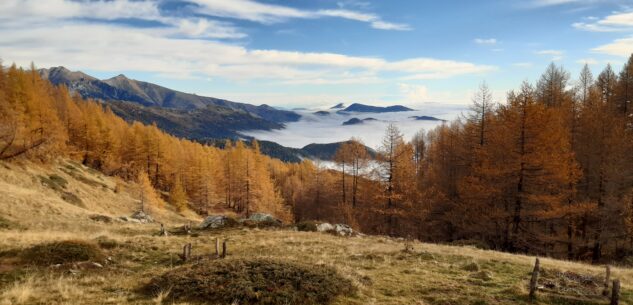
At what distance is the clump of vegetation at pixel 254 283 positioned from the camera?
12211 millimetres

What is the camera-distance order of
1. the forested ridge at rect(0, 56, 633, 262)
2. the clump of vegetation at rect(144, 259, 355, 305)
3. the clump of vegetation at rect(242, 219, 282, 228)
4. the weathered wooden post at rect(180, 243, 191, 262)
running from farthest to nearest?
the clump of vegetation at rect(242, 219, 282, 228), the forested ridge at rect(0, 56, 633, 262), the weathered wooden post at rect(180, 243, 191, 262), the clump of vegetation at rect(144, 259, 355, 305)

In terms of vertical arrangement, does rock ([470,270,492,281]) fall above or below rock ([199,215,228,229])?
above

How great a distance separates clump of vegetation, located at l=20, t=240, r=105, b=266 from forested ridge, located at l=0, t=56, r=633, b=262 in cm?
3020

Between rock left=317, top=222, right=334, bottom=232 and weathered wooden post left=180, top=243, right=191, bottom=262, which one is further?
rock left=317, top=222, right=334, bottom=232

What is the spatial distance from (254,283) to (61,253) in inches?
410

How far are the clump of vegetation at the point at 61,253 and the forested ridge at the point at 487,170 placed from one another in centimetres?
3020

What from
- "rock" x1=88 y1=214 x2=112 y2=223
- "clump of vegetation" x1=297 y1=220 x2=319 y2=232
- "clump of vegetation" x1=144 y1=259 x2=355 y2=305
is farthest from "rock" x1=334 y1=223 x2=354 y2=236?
"rock" x1=88 y1=214 x2=112 y2=223

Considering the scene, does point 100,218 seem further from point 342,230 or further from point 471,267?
point 471,267

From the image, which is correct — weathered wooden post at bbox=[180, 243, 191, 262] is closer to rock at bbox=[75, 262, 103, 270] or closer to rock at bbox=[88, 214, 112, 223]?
rock at bbox=[75, 262, 103, 270]

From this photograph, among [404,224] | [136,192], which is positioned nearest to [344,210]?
[404,224]

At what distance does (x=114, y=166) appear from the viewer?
78.9m

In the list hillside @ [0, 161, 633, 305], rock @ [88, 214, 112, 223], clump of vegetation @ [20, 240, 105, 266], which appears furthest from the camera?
rock @ [88, 214, 112, 223]

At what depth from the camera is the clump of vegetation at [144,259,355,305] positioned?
12.2m

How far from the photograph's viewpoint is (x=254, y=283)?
512 inches
